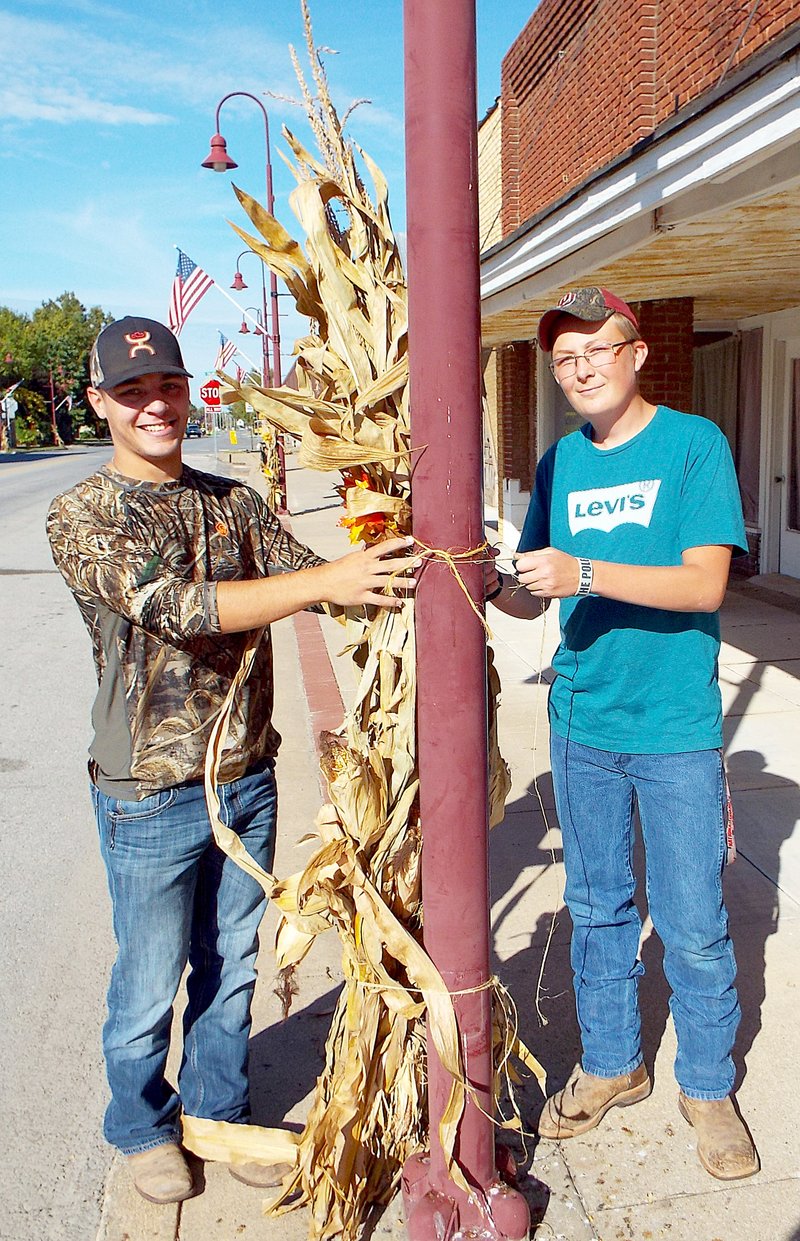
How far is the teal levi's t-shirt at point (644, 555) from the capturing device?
231cm

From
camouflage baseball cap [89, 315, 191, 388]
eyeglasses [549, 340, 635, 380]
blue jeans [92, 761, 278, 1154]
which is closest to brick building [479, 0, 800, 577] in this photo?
eyeglasses [549, 340, 635, 380]

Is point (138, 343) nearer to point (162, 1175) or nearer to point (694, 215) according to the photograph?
point (162, 1175)

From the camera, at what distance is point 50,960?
376 cm

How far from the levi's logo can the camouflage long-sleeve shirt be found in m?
0.76

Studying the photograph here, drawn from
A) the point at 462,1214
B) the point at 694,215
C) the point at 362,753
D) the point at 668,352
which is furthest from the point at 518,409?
the point at 462,1214

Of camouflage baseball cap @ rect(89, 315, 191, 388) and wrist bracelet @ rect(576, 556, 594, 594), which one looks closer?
wrist bracelet @ rect(576, 556, 594, 594)

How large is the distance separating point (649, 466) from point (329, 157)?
0.94 m

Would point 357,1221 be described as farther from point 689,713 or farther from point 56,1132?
point 689,713

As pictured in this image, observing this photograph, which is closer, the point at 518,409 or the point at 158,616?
the point at 158,616

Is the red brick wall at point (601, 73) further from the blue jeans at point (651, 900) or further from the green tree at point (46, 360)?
the green tree at point (46, 360)

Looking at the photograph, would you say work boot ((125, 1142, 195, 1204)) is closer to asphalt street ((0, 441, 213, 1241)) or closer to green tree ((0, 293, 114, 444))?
asphalt street ((0, 441, 213, 1241))

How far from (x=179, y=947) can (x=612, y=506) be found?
4.64 feet

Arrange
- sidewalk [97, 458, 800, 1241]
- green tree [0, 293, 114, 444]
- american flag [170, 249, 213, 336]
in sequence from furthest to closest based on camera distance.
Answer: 1. green tree [0, 293, 114, 444]
2. american flag [170, 249, 213, 336]
3. sidewalk [97, 458, 800, 1241]

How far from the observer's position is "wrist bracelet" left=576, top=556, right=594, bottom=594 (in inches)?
81.6
